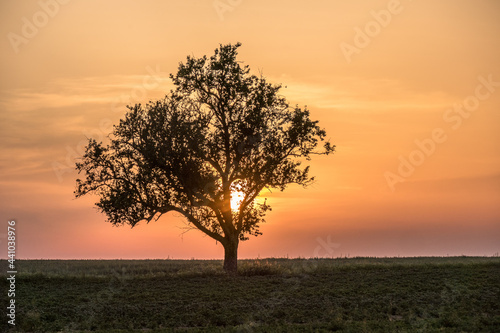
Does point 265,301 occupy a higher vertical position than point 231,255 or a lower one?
lower

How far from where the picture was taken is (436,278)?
4716 centimetres

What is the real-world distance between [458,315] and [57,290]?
83.6ft

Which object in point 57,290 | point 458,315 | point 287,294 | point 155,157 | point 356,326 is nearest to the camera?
point 356,326

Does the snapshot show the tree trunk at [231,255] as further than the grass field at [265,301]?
Yes

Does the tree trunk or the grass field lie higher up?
the tree trunk

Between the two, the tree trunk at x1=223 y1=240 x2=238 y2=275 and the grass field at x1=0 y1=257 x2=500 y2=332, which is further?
the tree trunk at x1=223 y1=240 x2=238 y2=275

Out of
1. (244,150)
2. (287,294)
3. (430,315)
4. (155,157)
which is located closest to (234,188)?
(244,150)

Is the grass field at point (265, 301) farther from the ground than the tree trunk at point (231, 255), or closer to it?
closer to it

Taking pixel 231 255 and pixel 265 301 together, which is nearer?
pixel 265 301

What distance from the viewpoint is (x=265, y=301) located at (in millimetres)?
39844

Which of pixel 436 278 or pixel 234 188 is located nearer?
pixel 436 278

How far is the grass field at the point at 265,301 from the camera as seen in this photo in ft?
112

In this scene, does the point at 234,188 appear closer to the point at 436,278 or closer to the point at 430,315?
the point at 436,278

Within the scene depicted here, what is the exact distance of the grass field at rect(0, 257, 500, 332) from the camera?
34.2 meters
